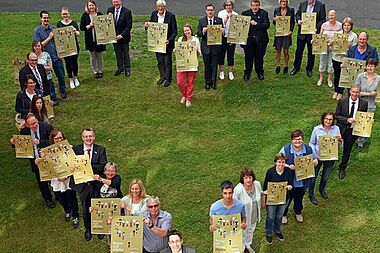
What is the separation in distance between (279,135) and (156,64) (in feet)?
15.3

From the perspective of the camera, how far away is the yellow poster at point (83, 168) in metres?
8.16

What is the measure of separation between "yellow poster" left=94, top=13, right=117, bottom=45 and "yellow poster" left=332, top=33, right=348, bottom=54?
5.17 m

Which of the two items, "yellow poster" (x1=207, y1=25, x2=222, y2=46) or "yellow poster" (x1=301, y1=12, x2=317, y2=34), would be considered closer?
"yellow poster" (x1=207, y1=25, x2=222, y2=46)

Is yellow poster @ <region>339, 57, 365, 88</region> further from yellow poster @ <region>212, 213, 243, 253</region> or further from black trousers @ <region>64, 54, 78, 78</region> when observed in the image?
black trousers @ <region>64, 54, 78, 78</region>

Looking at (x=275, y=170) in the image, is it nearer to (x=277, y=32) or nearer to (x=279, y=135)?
(x=279, y=135)

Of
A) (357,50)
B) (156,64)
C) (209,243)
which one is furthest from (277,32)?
(209,243)

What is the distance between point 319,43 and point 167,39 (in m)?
3.52

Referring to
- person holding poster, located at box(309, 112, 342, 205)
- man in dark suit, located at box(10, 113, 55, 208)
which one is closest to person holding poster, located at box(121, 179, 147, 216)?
man in dark suit, located at box(10, 113, 55, 208)

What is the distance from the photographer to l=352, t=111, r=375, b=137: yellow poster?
9734mm

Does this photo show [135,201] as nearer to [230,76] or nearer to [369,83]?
[369,83]

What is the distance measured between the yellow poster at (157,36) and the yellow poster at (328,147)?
17.0ft

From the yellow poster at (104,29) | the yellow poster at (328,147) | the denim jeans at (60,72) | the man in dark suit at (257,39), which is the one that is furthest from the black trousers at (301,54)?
the denim jeans at (60,72)

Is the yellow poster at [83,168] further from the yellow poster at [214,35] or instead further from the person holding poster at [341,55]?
the person holding poster at [341,55]

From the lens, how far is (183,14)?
18625 mm
